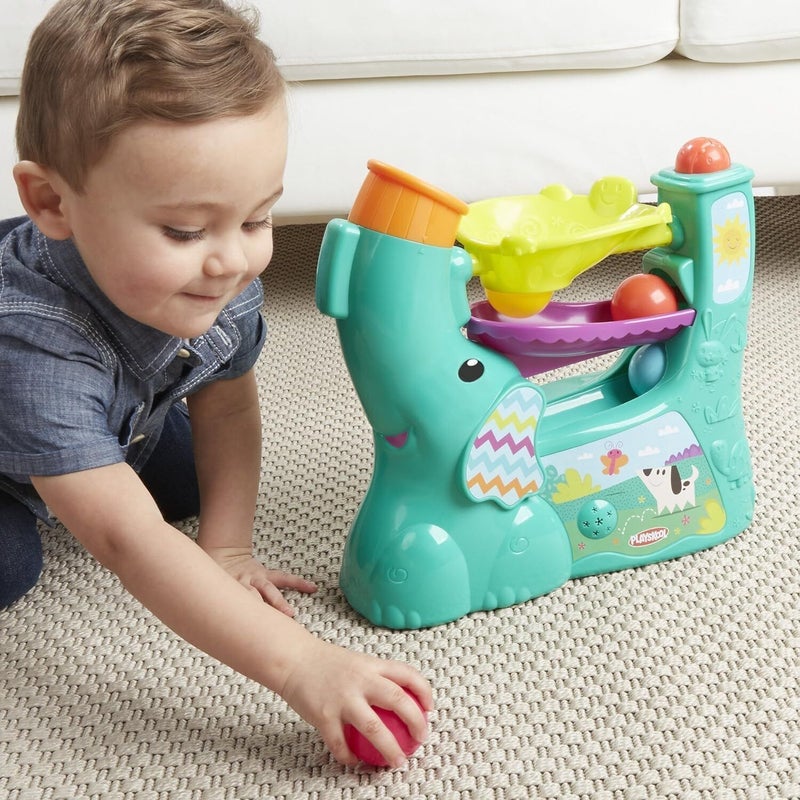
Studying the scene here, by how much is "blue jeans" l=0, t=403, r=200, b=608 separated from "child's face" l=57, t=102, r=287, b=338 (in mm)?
251

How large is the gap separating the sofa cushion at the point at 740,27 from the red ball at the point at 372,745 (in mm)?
919

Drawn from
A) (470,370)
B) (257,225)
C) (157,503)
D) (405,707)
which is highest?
(257,225)

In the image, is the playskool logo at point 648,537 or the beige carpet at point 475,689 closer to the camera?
the beige carpet at point 475,689

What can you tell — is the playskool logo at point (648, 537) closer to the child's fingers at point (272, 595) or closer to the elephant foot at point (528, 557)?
the elephant foot at point (528, 557)

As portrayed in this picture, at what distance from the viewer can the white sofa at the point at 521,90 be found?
1.24 m

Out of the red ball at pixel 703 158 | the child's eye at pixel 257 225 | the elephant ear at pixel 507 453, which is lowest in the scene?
the elephant ear at pixel 507 453

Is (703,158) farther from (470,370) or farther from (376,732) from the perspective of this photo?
(376,732)

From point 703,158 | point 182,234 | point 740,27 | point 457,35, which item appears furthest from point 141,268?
point 740,27

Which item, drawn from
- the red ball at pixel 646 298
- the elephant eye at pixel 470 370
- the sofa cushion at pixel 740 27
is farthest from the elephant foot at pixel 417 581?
the sofa cushion at pixel 740 27

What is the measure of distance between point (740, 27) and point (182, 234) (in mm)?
877

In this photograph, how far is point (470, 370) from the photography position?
0.74 m

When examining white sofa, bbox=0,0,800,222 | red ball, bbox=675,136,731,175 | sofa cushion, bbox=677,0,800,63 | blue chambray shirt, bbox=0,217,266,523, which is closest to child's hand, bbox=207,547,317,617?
blue chambray shirt, bbox=0,217,266,523

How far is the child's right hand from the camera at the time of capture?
63 cm

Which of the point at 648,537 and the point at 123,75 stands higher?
the point at 123,75
